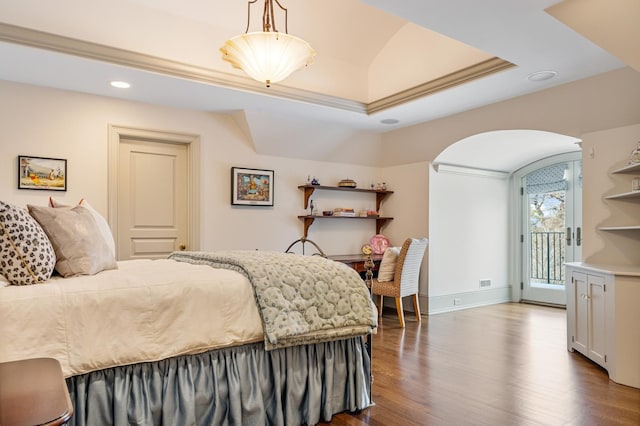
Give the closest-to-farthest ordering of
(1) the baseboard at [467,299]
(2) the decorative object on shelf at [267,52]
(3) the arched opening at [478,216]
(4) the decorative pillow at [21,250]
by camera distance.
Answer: (4) the decorative pillow at [21,250]
(2) the decorative object on shelf at [267,52]
(3) the arched opening at [478,216]
(1) the baseboard at [467,299]

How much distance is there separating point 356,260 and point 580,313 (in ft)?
7.84

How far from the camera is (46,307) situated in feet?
5.41

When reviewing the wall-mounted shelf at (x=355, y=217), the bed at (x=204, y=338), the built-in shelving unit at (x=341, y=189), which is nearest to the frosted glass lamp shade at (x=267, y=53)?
the bed at (x=204, y=338)

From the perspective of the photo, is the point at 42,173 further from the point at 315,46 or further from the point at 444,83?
the point at 444,83

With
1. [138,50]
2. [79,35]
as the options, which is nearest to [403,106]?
[138,50]

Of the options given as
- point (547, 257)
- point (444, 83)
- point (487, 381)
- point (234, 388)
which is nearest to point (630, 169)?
point (444, 83)

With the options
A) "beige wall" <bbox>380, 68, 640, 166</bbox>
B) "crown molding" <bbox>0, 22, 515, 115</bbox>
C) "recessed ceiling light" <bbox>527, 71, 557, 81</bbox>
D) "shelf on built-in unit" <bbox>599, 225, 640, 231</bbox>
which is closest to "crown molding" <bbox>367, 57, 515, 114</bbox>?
"crown molding" <bbox>0, 22, 515, 115</bbox>

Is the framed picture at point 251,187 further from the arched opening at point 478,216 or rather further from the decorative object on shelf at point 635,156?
the decorative object on shelf at point 635,156

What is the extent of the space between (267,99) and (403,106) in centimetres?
145

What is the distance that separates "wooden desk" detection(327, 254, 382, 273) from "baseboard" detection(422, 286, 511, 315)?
0.79m

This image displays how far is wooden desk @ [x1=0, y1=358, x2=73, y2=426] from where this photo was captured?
0.92 meters

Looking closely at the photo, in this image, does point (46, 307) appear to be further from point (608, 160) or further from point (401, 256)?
point (608, 160)

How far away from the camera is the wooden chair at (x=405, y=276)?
4.59 m

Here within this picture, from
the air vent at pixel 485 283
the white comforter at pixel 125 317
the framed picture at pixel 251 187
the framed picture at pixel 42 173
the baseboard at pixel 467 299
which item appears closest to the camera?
the white comforter at pixel 125 317
